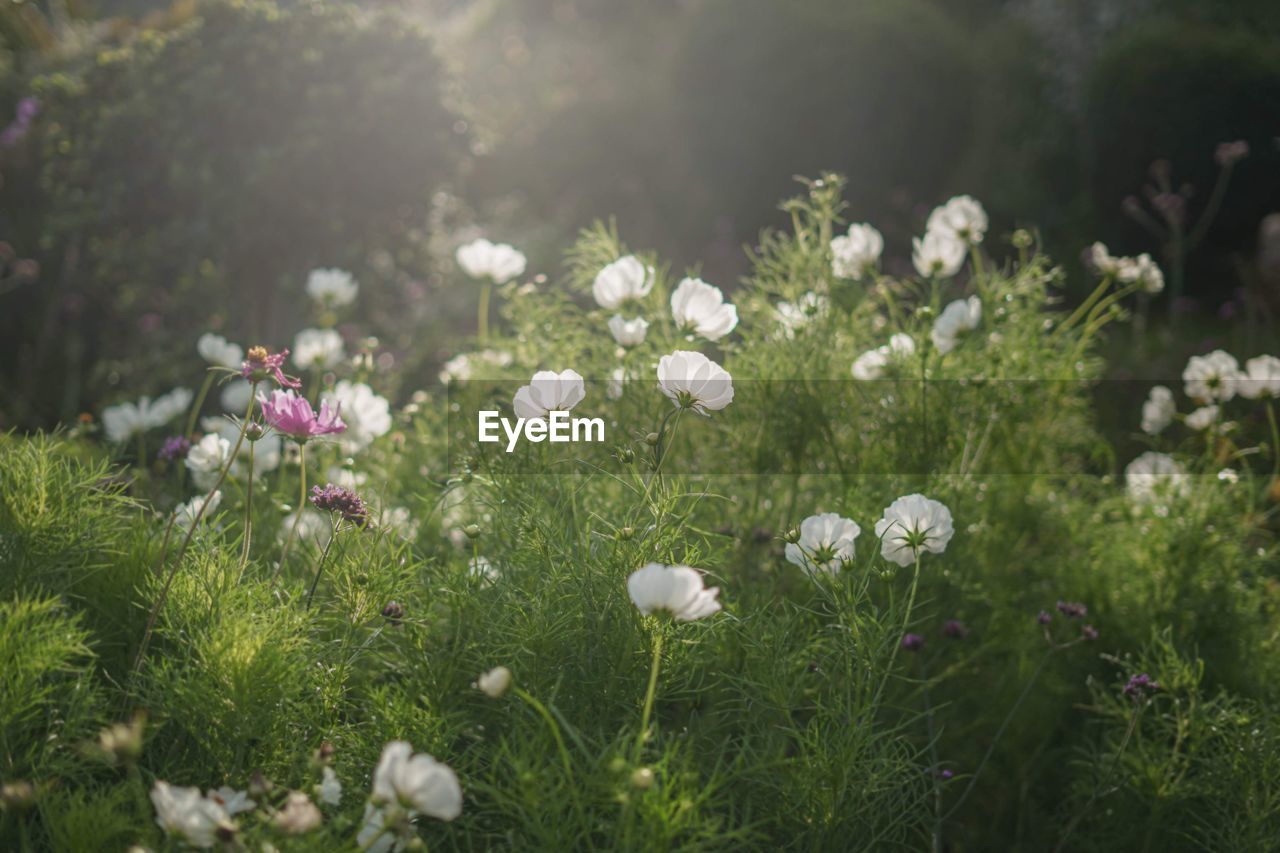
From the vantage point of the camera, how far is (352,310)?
462 centimetres

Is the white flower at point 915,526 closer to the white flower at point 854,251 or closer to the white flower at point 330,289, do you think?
the white flower at point 854,251

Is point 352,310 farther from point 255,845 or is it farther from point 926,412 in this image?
point 255,845

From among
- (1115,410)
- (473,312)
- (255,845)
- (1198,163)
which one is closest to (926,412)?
(255,845)

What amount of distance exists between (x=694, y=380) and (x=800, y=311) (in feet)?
2.71

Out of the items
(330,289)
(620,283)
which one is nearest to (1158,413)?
(620,283)

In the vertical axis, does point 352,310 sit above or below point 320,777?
below

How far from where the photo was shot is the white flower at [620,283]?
6.41 feet

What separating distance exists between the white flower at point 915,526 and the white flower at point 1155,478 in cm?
104

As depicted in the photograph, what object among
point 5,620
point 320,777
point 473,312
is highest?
point 5,620

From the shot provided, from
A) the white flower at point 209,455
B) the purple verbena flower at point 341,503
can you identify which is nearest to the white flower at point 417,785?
the purple verbena flower at point 341,503

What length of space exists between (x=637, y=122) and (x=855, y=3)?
170 cm

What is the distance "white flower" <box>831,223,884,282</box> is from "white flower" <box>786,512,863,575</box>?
0.89 m

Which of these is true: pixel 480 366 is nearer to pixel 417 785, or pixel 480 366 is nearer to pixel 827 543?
pixel 827 543

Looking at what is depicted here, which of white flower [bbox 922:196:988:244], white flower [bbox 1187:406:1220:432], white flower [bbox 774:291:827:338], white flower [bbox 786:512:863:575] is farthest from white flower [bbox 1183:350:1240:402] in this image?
white flower [bbox 786:512:863:575]
